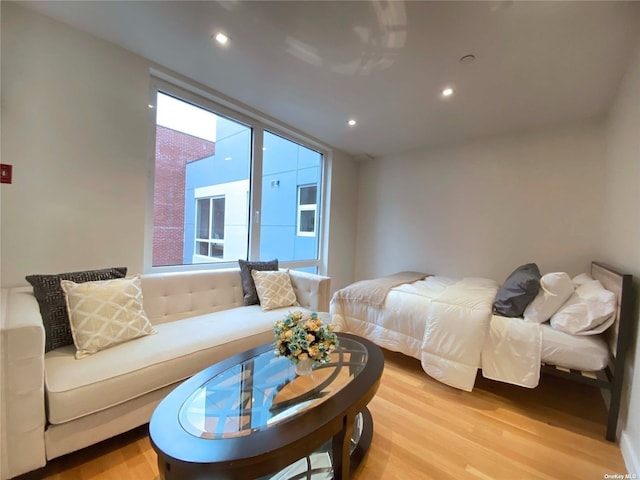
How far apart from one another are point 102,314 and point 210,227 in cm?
146

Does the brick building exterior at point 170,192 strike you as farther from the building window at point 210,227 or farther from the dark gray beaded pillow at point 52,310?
the dark gray beaded pillow at point 52,310

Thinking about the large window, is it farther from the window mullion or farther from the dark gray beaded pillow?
the dark gray beaded pillow

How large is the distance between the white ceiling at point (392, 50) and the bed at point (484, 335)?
1519mm

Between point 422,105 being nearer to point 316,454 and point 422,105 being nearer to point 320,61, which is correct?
point 320,61

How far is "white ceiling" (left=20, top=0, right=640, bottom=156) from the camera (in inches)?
61.7

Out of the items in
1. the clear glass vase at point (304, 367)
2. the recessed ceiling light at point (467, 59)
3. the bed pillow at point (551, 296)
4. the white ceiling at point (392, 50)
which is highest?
the white ceiling at point (392, 50)

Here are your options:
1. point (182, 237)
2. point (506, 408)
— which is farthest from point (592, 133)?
point (182, 237)

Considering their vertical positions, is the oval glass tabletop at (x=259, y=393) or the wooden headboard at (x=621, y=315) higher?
the wooden headboard at (x=621, y=315)

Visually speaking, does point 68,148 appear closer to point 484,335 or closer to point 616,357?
point 484,335

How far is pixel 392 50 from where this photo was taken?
1.88m

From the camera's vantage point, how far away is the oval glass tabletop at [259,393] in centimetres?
105

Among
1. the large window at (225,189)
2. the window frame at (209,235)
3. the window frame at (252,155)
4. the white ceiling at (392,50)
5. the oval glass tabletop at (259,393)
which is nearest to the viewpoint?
the oval glass tabletop at (259,393)

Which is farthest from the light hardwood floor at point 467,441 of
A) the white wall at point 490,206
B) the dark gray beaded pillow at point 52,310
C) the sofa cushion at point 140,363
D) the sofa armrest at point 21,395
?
the white wall at point 490,206

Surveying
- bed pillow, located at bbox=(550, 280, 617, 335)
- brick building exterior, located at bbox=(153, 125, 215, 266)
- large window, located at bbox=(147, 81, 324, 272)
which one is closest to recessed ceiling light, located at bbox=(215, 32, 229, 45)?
large window, located at bbox=(147, 81, 324, 272)
